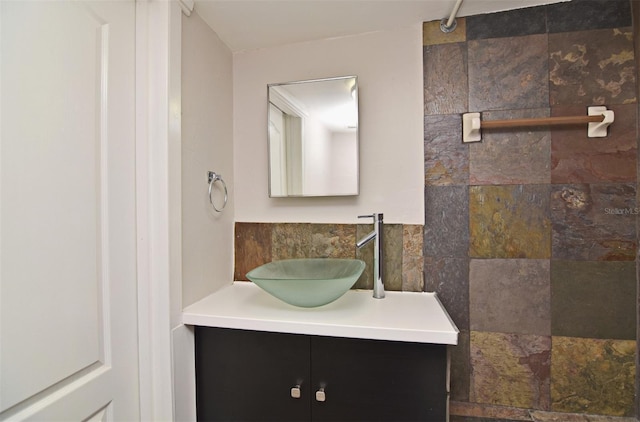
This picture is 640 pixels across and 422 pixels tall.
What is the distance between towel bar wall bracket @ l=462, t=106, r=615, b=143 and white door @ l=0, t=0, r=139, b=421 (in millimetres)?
1226

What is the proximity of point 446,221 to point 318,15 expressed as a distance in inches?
38.9

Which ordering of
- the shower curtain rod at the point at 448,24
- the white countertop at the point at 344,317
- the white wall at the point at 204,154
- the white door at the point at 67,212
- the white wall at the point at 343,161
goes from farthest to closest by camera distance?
Answer: the white wall at the point at 343,161 < the shower curtain rod at the point at 448,24 < the white wall at the point at 204,154 < the white countertop at the point at 344,317 < the white door at the point at 67,212

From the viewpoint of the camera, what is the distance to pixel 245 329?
97 cm

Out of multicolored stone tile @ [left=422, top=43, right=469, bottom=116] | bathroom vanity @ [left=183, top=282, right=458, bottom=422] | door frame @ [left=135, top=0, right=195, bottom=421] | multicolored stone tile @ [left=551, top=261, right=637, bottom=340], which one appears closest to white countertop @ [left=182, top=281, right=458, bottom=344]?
bathroom vanity @ [left=183, top=282, right=458, bottom=422]

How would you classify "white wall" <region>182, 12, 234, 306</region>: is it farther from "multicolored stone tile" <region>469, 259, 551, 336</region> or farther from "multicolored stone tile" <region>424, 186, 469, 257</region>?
"multicolored stone tile" <region>469, 259, 551, 336</region>

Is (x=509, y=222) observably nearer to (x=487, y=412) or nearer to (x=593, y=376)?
(x=593, y=376)

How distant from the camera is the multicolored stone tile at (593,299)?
1086 mm

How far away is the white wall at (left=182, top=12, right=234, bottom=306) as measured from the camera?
106cm

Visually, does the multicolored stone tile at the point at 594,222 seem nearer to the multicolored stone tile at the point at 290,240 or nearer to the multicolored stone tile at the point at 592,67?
the multicolored stone tile at the point at 592,67

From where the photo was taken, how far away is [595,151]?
1.10m

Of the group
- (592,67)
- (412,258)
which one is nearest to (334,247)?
(412,258)

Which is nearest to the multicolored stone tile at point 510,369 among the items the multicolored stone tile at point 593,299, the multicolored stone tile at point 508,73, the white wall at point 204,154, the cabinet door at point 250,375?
the multicolored stone tile at point 593,299

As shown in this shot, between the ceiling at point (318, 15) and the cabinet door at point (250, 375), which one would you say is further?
the ceiling at point (318, 15)

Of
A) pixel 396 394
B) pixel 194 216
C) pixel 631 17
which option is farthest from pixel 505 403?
pixel 631 17
